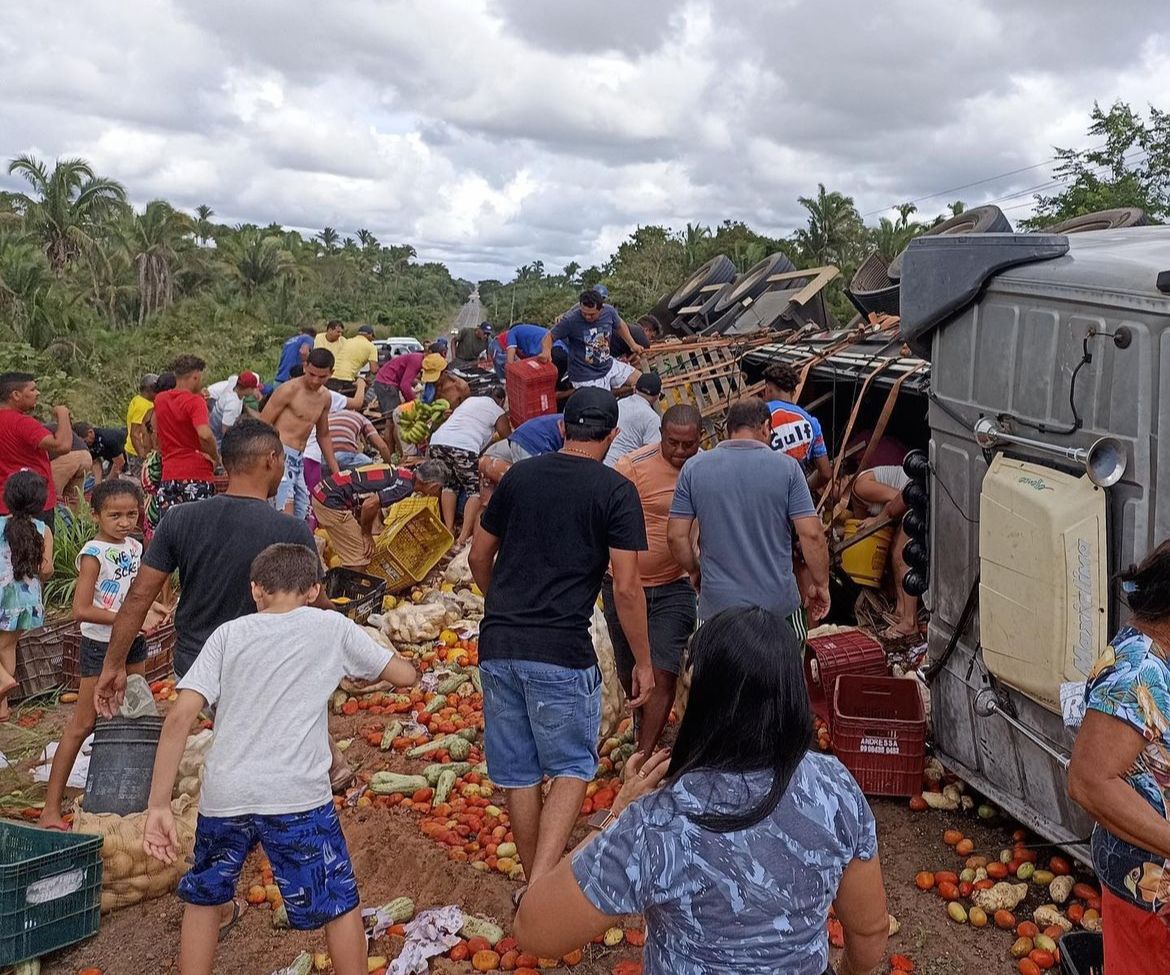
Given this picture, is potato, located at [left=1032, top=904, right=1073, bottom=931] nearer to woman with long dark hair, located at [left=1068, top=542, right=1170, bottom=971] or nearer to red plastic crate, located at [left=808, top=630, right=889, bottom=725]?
woman with long dark hair, located at [left=1068, top=542, right=1170, bottom=971]

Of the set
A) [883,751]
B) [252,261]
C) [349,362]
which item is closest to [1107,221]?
[883,751]

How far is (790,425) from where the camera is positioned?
19.9 feet

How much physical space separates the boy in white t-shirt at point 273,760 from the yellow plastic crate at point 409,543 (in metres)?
5.11

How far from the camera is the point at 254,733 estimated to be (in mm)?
3242

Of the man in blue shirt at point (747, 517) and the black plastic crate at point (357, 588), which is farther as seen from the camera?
the black plastic crate at point (357, 588)

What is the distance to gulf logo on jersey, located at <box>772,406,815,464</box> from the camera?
6066 mm

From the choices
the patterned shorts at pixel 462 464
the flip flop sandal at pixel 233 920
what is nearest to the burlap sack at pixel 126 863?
the flip flop sandal at pixel 233 920

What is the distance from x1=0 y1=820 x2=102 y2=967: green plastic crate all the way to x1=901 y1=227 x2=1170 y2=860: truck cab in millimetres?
3867

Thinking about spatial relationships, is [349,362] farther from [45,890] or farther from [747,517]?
[45,890]

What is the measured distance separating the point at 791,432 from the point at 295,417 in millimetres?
4151

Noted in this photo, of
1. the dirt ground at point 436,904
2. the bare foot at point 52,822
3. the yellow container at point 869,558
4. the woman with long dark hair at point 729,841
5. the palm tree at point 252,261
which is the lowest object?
the dirt ground at point 436,904

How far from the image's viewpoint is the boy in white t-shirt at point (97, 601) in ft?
15.6

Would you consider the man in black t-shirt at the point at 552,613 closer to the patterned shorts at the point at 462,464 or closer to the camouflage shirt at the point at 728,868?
the camouflage shirt at the point at 728,868

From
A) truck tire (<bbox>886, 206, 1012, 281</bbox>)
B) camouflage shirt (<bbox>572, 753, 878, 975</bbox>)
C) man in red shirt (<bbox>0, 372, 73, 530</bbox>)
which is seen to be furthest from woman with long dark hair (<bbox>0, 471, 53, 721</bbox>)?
truck tire (<bbox>886, 206, 1012, 281</bbox>)
